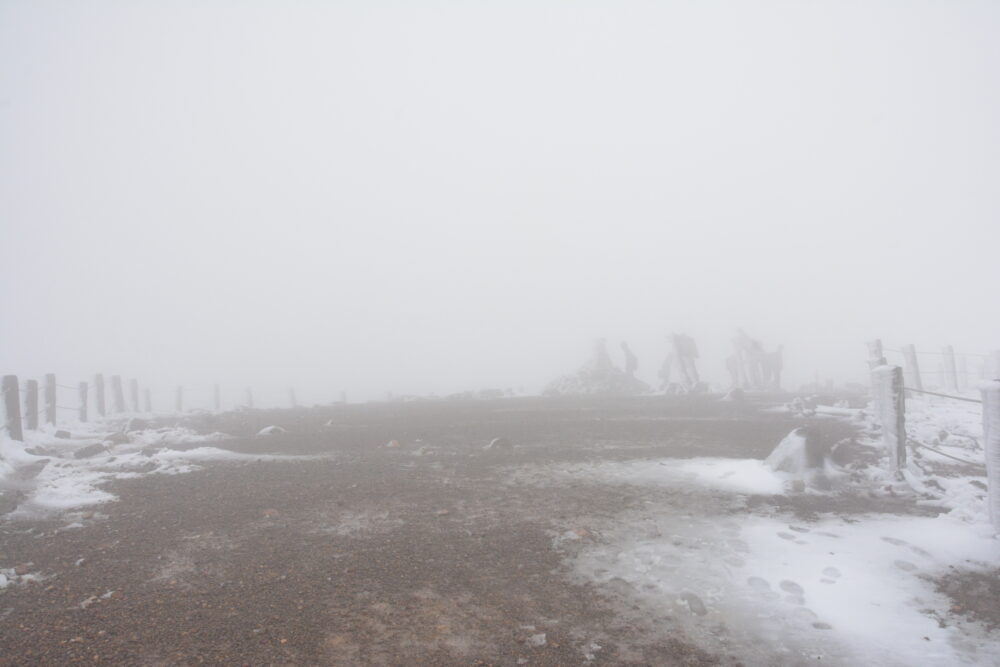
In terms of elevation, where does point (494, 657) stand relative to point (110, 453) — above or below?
below

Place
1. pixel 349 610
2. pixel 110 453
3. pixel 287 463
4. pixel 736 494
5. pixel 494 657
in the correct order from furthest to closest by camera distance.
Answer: pixel 110 453
pixel 287 463
pixel 736 494
pixel 349 610
pixel 494 657

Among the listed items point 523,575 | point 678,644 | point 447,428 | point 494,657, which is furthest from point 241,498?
point 447,428

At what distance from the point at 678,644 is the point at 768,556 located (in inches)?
102

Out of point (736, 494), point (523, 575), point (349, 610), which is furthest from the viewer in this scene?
point (736, 494)

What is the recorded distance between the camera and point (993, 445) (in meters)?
6.69

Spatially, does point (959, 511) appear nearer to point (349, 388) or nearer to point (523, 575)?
point (523, 575)

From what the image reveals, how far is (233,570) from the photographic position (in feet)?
20.9

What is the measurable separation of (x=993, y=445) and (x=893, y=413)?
3184 millimetres

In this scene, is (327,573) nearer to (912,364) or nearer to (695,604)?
(695,604)

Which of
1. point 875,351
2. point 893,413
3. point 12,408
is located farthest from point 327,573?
point 875,351

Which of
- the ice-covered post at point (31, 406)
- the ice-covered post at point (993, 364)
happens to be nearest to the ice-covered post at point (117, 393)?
the ice-covered post at point (31, 406)

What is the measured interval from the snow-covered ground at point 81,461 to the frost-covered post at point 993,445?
13820mm

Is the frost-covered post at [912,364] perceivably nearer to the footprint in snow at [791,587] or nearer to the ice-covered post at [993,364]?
the ice-covered post at [993,364]

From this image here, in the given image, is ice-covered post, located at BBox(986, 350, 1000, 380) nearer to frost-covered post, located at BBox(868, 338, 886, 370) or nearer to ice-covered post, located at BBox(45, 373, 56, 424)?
frost-covered post, located at BBox(868, 338, 886, 370)
